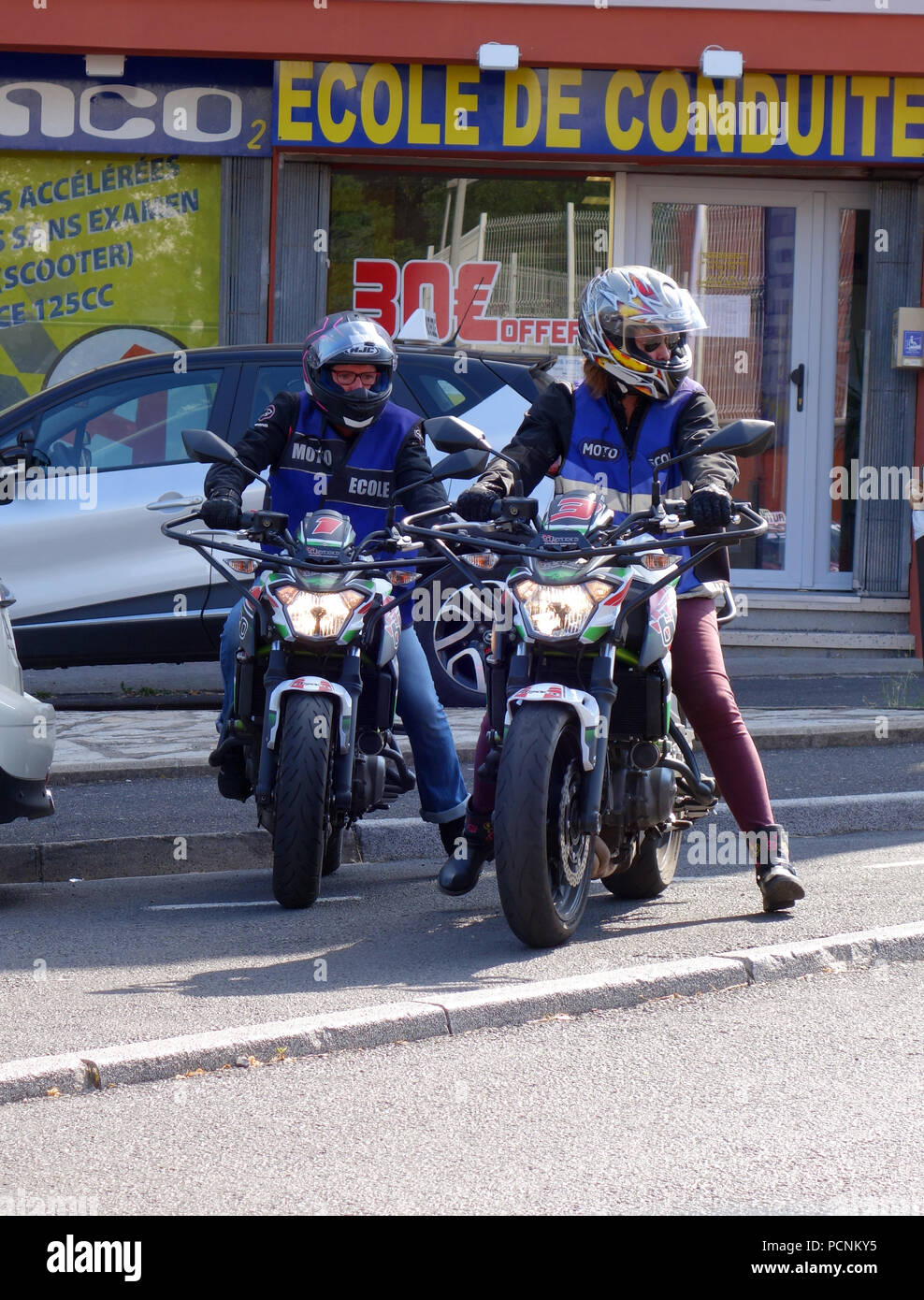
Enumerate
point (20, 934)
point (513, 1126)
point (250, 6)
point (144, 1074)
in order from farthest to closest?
point (250, 6) < point (20, 934) < point (144, 1074) < point (513, 1126)

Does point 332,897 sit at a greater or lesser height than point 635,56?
lesser

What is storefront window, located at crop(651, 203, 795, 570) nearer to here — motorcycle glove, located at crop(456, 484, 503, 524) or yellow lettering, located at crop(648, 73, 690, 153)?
yellow lettering, located at crop(648, 73, 690, 153)

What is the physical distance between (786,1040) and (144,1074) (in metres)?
1.53

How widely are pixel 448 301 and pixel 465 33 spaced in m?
1.96

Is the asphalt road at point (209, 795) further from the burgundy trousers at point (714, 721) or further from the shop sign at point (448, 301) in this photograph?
the shop sign at point (448, 301)

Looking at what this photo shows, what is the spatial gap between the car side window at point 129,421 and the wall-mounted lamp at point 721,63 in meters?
4.92

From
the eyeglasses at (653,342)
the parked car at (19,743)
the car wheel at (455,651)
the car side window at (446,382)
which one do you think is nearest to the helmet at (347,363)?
the eyeglasses at (653,342)

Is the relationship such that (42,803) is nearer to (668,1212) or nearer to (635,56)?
(668,1212)

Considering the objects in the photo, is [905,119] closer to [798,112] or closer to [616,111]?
[798,112]

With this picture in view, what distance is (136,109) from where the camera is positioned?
1344 cm

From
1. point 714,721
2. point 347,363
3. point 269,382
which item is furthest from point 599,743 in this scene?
point 269,382
